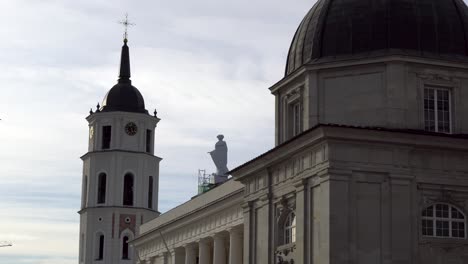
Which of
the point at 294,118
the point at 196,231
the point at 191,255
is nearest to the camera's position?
the point at 294,118

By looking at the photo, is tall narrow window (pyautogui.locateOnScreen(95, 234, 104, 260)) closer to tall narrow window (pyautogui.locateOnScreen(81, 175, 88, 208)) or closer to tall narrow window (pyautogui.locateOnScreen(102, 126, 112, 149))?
tall narrow window (pyautogui.locateOnScreen(81, 175, 88, 208))

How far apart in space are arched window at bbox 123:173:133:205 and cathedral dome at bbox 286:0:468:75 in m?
56.0

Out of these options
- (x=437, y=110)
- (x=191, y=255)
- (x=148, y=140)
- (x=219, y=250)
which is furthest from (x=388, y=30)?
(x=148, y=140)

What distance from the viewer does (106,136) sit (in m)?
105

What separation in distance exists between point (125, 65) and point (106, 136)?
24.3ft

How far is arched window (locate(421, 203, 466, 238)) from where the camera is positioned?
1756 inches

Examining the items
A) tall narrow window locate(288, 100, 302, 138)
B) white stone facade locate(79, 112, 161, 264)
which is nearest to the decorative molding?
tall narrow window locate(288, 100, 302, 138)

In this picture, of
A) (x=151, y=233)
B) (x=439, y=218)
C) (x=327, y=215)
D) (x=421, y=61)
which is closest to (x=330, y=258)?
(x=327, y=215)

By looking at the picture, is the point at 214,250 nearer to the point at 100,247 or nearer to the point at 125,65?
the point at 100,247

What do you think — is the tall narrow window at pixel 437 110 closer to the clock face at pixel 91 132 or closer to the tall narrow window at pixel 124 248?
the tall narrow window at pixel 124 248

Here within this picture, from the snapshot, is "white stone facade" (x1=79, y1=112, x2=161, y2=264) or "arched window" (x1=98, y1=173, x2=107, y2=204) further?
"arched window" (x1=98, y1=173, x2=107, y2=204)

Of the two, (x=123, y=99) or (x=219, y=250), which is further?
(x=123, y=99)

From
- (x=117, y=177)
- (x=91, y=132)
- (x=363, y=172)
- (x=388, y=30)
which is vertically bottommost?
(x=363, y=172)

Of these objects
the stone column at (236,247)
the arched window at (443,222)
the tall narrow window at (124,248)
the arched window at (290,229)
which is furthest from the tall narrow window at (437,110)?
the tall narrow window at (124,248)
